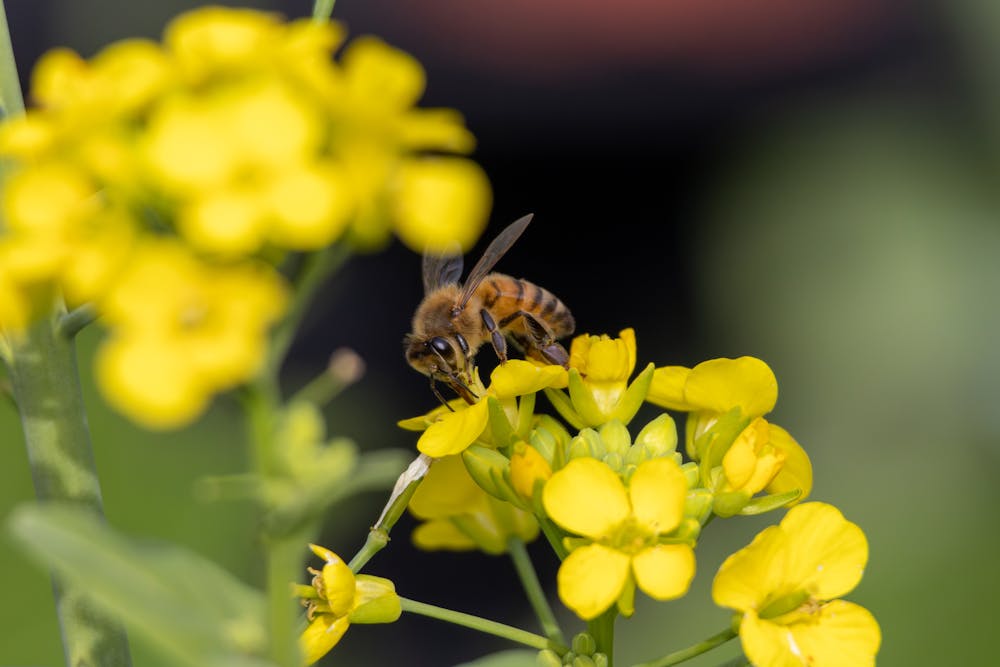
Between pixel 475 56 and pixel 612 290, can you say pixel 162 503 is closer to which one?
pixel 612 290

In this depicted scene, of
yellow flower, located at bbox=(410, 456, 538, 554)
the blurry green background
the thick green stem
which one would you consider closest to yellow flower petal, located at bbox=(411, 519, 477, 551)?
yellow flower, located at bbox=(410, 456, 538, 554)

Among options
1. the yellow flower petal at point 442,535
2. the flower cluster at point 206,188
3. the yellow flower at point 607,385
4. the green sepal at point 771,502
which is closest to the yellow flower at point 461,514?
the yellow flower petal at point 442,535

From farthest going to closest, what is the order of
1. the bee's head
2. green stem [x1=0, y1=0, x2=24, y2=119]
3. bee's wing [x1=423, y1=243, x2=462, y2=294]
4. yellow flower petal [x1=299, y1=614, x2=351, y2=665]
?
1. bee's wing [x1=423, y1=243, x2=462, y2=294]
2. the bee's head
3. yellow flower petal [x1=299, y1=614, x2=351, y2=665]
4. green stem [x1=0, y1=0, x2=24, y2=119]

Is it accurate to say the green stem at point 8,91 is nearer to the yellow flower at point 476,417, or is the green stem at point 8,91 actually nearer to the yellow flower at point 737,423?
the yellow flower at point 476,417

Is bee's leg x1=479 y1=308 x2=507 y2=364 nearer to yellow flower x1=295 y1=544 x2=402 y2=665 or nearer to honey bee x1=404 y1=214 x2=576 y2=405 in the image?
honey bee x1=404 y1=214 x2=576 y2=405

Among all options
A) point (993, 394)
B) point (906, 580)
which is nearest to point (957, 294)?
point (993, 394)

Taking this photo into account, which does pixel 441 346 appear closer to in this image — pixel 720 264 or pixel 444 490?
pixel 444 490

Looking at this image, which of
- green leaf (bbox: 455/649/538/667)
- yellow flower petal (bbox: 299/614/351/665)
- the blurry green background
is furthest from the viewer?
the blurry green background
